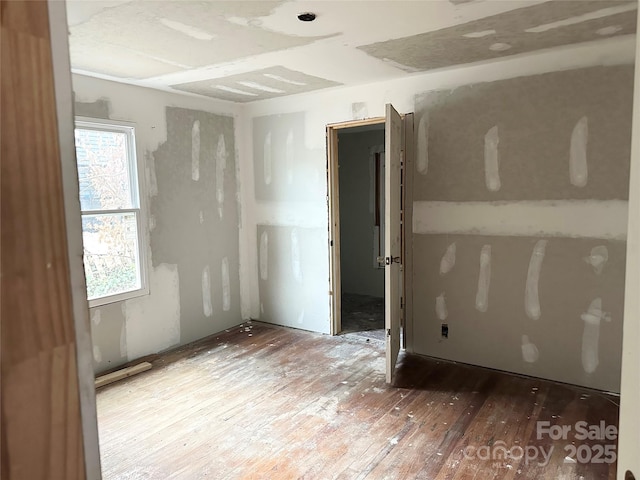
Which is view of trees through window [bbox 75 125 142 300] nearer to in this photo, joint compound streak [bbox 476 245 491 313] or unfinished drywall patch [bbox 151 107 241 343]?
unfinished drywall patch [bbox 151 107 241 343]

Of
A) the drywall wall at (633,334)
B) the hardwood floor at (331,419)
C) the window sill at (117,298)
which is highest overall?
the drywall wall at (633,334)

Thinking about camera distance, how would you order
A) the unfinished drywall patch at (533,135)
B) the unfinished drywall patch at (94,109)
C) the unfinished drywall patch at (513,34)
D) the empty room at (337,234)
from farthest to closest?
the unfinished drywall patch at (94,109) < the unfinished drywall patch at (533,135) < the empty room at (337,234) < the unfinished drywall patch at (513,34)

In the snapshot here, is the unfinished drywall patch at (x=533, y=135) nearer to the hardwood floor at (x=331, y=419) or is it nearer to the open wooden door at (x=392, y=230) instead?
the open wooden door at (x=392, y=230)

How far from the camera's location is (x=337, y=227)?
4.67 m

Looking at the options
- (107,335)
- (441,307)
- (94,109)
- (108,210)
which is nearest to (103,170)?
(108,210)

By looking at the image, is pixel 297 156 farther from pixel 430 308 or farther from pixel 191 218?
pixel 430 308

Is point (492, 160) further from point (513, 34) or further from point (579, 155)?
point (513, 34)

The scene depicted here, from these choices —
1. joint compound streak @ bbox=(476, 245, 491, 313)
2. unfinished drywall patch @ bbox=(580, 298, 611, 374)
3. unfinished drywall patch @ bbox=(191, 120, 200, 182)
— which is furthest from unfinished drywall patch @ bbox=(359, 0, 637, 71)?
unfinished drywall patch @ bbox=(191, 120, 200, 182)

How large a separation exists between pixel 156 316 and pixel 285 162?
2.06 m

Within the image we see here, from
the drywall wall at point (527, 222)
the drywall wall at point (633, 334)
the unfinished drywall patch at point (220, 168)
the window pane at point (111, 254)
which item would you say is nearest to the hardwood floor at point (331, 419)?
the drywall wall at point (527, 222)

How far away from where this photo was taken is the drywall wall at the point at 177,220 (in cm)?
397

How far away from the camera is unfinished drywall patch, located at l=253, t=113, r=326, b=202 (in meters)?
4.66

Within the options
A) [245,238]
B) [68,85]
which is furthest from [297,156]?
[68,85]

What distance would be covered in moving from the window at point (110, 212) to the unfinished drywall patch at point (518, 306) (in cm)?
260
